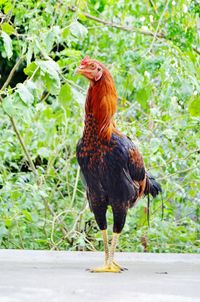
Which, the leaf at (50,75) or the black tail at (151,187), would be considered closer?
the leaf at (50,75)

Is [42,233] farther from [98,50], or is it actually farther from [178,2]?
[178,2]

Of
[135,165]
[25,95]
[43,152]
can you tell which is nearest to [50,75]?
[25,95]

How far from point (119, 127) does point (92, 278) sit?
129 centimetres

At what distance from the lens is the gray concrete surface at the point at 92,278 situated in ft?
5.69

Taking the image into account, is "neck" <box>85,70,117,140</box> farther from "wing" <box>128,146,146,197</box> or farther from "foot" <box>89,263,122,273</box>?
"foot" <box>89,263,122,273</box>

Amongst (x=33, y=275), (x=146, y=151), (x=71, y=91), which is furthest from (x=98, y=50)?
(x=33, y=275)

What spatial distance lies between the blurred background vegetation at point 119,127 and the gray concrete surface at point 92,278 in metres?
0.61

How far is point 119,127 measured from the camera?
333 cm

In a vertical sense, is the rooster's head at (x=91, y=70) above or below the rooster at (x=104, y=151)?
above

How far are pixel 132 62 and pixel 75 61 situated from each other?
246mm

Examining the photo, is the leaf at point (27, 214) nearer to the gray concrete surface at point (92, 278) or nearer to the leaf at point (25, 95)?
the gray concrete surface at point (92, 278)

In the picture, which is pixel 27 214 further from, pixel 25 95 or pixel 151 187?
pixel 25 95

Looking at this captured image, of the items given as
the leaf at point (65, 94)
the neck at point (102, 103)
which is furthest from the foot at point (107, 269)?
the leaf at point (65, 94)

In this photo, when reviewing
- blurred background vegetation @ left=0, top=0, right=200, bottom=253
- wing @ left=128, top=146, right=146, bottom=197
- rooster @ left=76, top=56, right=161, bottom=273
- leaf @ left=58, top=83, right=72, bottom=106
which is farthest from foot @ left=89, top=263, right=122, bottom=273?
blurred background vegetation @ left=0, top=0, right=200, bottom=253
